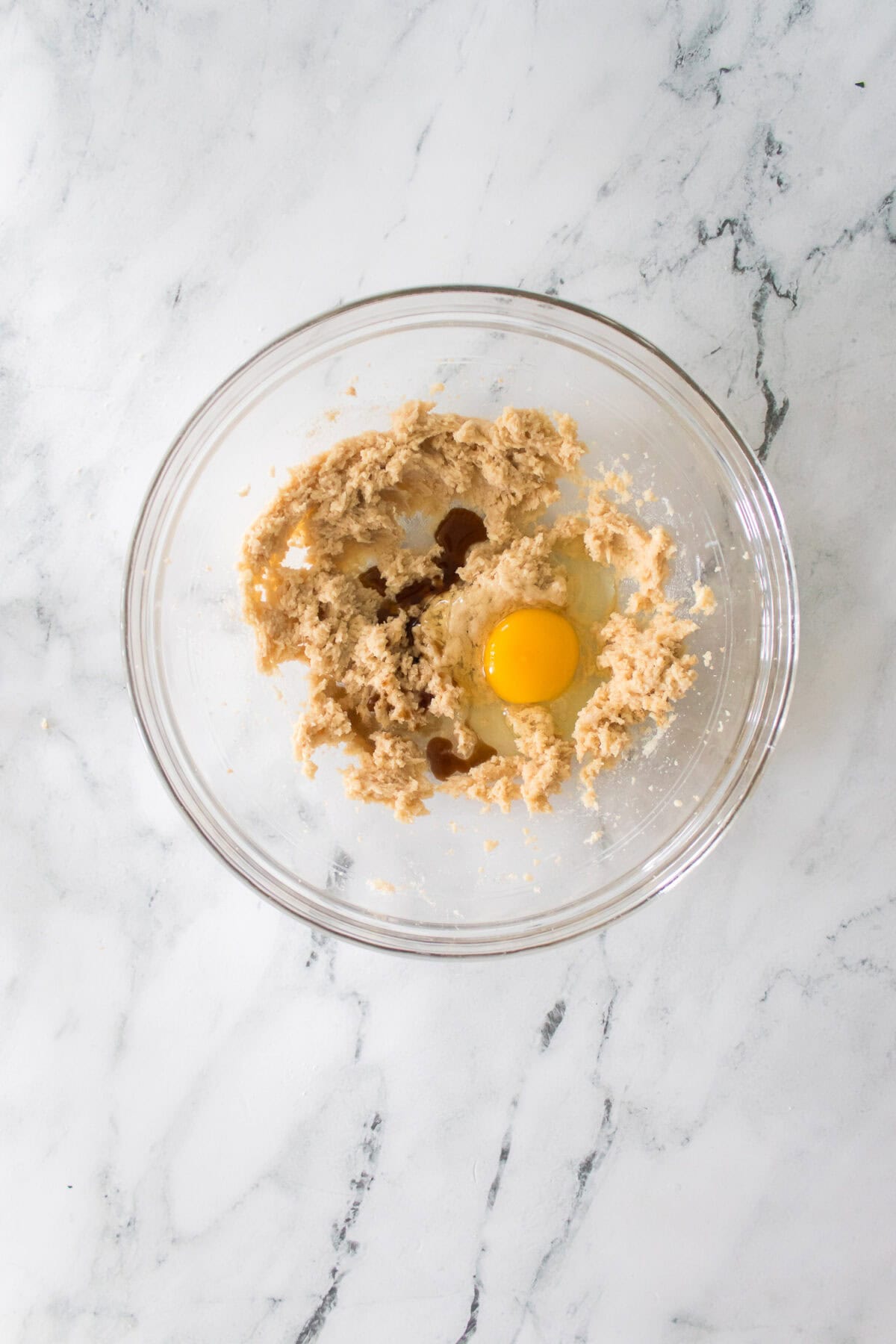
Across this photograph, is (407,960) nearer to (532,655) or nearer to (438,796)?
(438,796)

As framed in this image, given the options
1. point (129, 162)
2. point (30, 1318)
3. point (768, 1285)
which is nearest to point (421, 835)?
point (768, 1285)

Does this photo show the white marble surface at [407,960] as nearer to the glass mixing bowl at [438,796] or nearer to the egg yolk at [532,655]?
the glass mixing bowl at [438,796]

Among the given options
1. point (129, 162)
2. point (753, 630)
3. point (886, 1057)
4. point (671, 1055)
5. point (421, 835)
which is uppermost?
point (129, 162)

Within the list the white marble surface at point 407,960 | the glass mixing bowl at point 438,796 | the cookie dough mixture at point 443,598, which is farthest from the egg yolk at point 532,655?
the white marble surface at point 407,960

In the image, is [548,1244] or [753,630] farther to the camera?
[548,1244]

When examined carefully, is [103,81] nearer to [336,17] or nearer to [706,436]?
[336,17]

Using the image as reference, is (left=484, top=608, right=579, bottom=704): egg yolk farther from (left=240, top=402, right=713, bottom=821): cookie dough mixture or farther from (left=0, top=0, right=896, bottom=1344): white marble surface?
(left=0, top=0, right=896, bottom=1344): white marble surface

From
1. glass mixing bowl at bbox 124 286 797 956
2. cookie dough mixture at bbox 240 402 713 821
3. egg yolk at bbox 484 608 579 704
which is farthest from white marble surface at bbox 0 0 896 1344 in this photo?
egg yolk at bbox 484 608 579 704
